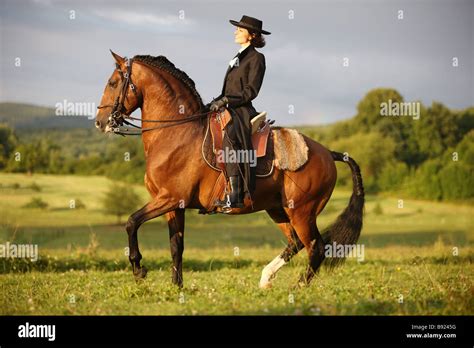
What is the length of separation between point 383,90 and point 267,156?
20229 mm

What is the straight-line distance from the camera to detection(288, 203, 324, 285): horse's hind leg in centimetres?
932

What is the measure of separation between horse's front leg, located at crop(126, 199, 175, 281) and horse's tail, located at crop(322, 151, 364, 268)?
2682mm

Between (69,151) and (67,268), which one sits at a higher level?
(69,151)

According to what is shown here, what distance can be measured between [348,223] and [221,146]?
2556 mm

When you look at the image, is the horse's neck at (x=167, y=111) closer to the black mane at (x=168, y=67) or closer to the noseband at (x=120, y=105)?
the black mane at (x=168, y=67)

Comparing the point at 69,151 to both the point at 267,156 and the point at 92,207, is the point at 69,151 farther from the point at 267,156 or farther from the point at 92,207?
the point at 267,156

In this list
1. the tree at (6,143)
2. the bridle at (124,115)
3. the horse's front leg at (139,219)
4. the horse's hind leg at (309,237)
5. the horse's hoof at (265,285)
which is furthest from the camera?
the tree at (6,143)

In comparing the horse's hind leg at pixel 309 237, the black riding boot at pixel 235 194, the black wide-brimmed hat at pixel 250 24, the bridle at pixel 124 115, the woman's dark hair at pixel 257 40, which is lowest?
the horse's hind leg at pixel 309 237

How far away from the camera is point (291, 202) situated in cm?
926

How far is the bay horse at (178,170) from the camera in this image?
870cm

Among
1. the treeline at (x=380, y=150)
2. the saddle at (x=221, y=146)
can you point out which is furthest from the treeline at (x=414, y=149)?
the saddle at (x=221, y=146)

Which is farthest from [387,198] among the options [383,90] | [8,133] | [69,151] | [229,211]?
[229,211]

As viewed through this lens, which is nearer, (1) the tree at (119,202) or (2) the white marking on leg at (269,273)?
(2) the white marking on leg at (269,273)

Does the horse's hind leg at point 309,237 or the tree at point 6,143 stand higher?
the tree at point 6,143
